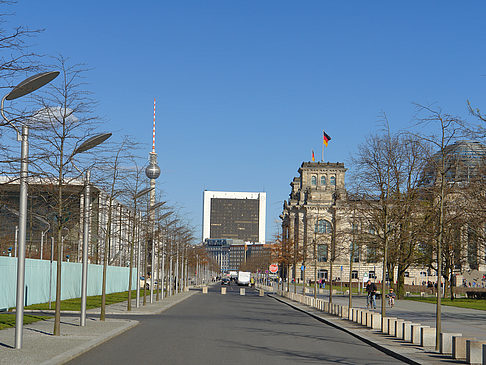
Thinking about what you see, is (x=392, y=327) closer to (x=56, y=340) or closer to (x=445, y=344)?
(x=445, y=344)

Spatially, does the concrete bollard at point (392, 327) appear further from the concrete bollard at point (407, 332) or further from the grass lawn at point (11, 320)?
the grass lawn at point (11, 320)

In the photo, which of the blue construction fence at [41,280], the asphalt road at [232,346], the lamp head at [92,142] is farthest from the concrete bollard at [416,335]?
the blue construction fence at [41,280]

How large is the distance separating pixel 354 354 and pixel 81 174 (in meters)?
10.8

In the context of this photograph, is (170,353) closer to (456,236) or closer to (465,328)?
(465,328)

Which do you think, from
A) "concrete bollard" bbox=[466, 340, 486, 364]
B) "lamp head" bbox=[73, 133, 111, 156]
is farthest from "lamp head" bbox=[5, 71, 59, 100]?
"concrete bollard" bbox=[466, 340, 486, 364]

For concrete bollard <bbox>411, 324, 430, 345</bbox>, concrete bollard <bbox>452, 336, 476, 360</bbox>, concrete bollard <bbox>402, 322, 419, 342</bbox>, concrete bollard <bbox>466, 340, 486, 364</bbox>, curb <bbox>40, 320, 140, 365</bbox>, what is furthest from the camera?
concrete bollard <bbox>402, 322, 419, 342</bbox>

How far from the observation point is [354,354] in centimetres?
1947

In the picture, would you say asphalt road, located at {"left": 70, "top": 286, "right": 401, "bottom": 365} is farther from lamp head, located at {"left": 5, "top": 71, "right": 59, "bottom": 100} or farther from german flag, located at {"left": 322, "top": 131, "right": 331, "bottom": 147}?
german flag, located at {"left": 322, "top": 131, "right": 331, "bottom": 147}

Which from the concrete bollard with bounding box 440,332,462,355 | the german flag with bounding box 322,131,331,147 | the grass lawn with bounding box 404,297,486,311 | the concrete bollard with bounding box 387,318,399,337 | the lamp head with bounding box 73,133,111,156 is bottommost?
the grass lawn with bounding box 404,297,486,311

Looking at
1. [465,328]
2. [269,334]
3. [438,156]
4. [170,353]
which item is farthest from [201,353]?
[465,328]

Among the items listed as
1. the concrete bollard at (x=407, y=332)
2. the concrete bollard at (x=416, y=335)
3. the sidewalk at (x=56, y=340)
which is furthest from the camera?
the concrete bollard at (x=407, y=332)

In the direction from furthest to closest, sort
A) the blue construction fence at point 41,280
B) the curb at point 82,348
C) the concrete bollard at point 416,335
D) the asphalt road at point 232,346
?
the blue construction fence at point 41,280 < the concrete bollard at point 416,335 < the asphalt road at point 232,346 < the curb at point 82,348

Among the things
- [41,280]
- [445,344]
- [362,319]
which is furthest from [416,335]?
[41,280]

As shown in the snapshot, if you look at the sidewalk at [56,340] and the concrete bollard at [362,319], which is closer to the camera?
the sidewalk at [56,340]
